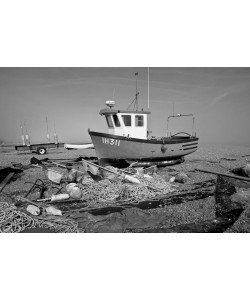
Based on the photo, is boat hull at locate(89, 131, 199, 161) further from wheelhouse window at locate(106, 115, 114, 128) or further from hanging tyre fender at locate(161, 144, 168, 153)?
wheelhouse window at locate(106, 115, 114, 128)

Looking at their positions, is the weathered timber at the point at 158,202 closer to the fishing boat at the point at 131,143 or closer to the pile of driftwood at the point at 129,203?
the pile of driftwood at the point at 129,203

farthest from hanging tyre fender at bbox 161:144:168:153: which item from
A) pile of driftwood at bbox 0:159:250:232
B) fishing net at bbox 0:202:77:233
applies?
fishing net at bbox 0:202:77:233

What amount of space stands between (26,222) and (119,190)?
2617mm

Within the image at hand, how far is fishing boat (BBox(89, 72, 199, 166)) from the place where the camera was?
29.3 feet

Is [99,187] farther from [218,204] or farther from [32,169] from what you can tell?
[32,169]

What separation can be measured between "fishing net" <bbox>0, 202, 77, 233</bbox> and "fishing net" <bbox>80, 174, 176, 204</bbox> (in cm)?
131

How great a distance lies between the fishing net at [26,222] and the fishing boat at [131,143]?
17.5 feet

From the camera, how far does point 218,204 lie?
489 centimetres

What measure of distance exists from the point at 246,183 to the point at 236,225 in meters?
3.61

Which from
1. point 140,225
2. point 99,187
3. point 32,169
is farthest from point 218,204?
point 32,169

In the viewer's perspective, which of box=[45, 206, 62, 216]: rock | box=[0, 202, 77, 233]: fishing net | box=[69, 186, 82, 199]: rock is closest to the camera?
box=[0, 202, 77, 233]: fishing net

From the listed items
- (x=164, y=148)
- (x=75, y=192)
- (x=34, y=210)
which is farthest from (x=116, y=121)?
(x=34, y=210)

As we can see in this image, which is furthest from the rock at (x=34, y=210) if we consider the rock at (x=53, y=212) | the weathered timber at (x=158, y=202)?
the weathered timber at (x=158, y=202)

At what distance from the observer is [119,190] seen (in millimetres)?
5547
